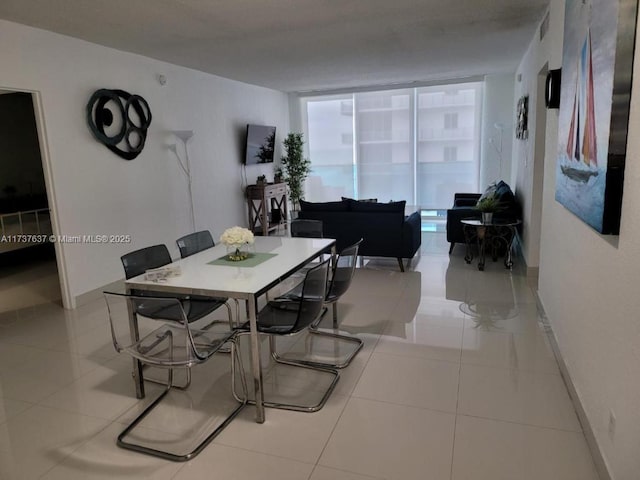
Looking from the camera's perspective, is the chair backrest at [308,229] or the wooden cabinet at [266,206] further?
the wooden cabinet at [266,206]

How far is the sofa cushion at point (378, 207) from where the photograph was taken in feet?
17.4

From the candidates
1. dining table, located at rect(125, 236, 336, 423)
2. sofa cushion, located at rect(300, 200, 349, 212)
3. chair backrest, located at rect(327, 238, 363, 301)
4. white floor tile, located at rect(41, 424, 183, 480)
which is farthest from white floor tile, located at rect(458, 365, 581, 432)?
sofa cushion, located at rect(300, 200, 349, 212)

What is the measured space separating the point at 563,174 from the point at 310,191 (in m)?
7.31

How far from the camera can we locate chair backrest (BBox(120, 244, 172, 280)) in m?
2.94

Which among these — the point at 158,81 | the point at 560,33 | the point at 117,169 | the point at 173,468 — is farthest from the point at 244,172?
the point at 173,468

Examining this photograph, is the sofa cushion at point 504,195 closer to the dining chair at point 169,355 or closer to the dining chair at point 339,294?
the dining chair at point 339,294

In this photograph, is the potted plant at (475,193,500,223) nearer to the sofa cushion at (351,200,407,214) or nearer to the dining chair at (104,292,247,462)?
the sofa cushion at (351,200,407,214)

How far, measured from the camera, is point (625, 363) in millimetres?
1721

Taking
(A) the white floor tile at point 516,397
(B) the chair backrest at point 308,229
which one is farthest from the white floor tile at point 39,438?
(B) the chair backrest at point 308,229

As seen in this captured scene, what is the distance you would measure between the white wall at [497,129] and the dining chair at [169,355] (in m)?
6.72

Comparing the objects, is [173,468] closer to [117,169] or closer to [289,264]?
[289,264]

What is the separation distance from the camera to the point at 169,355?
2.48 meters

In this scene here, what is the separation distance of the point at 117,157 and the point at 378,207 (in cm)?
299

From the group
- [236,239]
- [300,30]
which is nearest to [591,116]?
[236,239]
